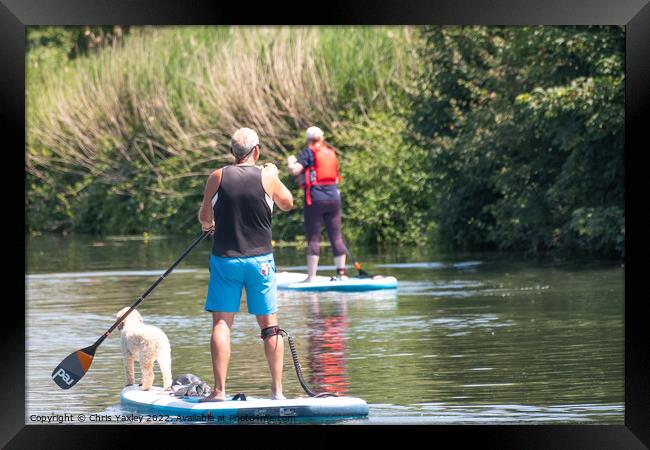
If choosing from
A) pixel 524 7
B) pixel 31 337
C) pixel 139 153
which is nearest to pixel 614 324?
pixel 31 337

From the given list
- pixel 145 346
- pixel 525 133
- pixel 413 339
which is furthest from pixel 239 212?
pixel 525 133

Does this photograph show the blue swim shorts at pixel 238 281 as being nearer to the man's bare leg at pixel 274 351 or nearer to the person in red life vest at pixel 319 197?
the man's bare leg at pixel 274 351

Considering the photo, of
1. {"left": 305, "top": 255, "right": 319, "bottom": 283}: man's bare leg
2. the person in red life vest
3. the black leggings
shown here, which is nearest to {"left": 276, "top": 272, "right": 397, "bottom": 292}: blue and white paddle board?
{"left": 305, "top": 255, "right": 319, "bottom": 283}: man's bare leg

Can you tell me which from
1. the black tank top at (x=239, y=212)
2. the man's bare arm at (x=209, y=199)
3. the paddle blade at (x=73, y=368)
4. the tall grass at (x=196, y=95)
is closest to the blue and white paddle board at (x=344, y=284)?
the paddle blade at (x=73, y=368)

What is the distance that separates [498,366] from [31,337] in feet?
16.7

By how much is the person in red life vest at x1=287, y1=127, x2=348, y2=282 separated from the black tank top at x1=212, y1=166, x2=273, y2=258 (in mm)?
10358

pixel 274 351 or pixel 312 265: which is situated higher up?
pixel 312 265

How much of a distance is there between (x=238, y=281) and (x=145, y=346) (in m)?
1.22

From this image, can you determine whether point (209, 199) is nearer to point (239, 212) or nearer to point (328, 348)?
point (239, 212)

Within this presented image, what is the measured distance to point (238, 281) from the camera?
11172 millimetres

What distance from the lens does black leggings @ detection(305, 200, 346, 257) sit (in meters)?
22.0

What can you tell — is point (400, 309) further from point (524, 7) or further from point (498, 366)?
point (524, 7)

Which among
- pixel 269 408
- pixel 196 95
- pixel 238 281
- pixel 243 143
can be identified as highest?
pixel 196 95

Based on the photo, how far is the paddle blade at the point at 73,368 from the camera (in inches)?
484
